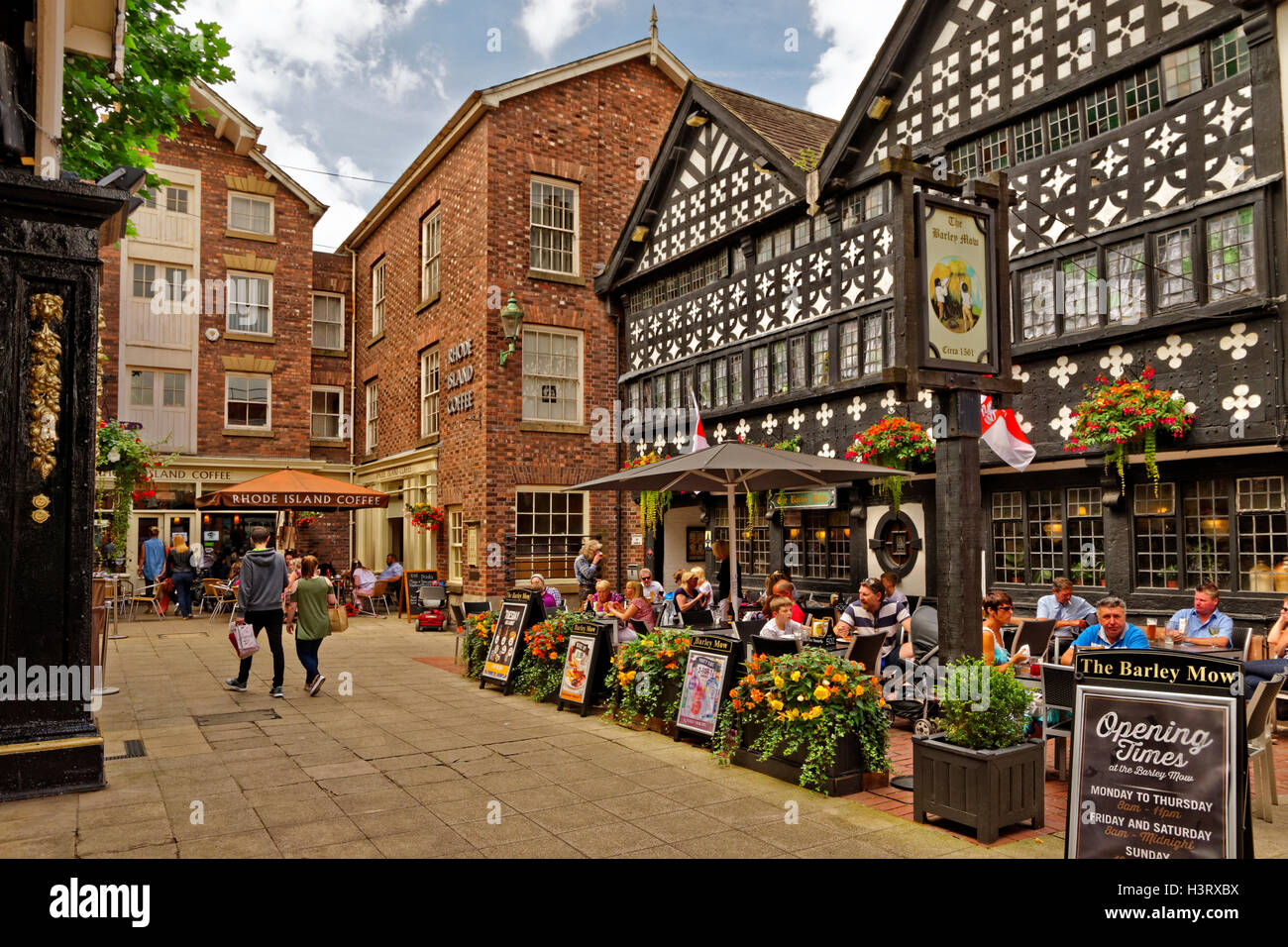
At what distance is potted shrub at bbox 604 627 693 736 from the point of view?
332 inches

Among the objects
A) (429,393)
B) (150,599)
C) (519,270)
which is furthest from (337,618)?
(429,393)

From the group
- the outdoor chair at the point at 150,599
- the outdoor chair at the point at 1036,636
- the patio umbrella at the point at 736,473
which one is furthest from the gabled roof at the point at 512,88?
the outdoor chair at the point at 1036,636

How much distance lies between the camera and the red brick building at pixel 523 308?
63.4ft

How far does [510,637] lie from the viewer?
1109 centimetres

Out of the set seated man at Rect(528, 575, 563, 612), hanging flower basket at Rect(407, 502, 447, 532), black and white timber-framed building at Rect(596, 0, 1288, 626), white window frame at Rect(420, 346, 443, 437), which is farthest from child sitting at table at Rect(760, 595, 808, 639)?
white window frame at Rect(420, 346, 443, 437)

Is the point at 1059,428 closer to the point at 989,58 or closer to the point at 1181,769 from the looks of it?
the point at 989,58

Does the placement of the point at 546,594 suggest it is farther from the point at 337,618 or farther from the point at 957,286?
the point at 957,286

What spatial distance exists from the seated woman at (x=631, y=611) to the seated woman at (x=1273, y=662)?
5732 mm

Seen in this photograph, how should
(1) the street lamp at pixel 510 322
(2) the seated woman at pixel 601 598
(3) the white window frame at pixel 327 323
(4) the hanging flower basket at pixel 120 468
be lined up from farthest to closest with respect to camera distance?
(3) the white window frame at pixel 327 323 < (1) the street lamp at pixel 510 322 < (4) the hanging flower basket at pixel 120 468 < (2) the seated woman at pixel 601 598

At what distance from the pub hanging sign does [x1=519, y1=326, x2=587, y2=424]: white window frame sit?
1373 centimetres

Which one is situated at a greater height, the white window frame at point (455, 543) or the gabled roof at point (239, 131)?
the gabled roof at point (239, 131)

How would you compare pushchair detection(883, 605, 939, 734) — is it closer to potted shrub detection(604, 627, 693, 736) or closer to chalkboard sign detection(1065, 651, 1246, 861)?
potted shrub detection(604, 627, 693, 736)

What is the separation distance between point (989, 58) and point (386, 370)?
17.4m

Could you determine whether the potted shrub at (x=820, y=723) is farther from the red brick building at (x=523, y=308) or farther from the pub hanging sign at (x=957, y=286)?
the red brick building at (x=523, y=308)
